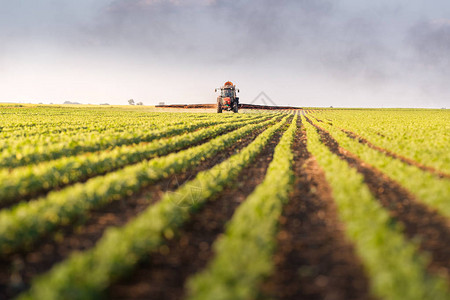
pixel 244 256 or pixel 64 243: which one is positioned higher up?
pixel 244 256

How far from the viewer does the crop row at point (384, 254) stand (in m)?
3.53

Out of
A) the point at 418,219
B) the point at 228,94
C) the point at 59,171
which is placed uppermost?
the point at 228,94

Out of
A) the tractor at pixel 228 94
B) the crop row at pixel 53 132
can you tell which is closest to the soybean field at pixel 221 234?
the crop row at pixel 53 132

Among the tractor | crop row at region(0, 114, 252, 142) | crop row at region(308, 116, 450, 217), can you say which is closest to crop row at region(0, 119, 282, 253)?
crop row at region(0, 114, 252, 142)

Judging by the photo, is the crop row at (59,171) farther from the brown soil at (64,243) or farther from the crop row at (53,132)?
the crop row at (53,132)

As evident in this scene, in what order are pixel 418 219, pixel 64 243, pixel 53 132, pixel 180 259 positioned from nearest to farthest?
pixel 180 259 → pixel 64 243 → pixel 418 219 → pixel 53 132

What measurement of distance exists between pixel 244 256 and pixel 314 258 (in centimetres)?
146

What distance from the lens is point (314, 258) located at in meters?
4.86

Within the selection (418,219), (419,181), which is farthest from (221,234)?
(419,181)

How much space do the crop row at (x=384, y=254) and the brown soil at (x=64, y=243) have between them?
4956 mm

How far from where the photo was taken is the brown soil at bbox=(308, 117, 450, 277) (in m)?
4.91

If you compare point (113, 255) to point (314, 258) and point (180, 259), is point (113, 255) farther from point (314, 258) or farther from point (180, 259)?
point (314, 258)

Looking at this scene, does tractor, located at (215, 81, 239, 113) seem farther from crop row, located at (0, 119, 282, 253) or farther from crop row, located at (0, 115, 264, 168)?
crop row, located at (0, 119, 282, 253)

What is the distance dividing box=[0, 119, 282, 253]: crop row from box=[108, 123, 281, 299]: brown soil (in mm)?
2364
